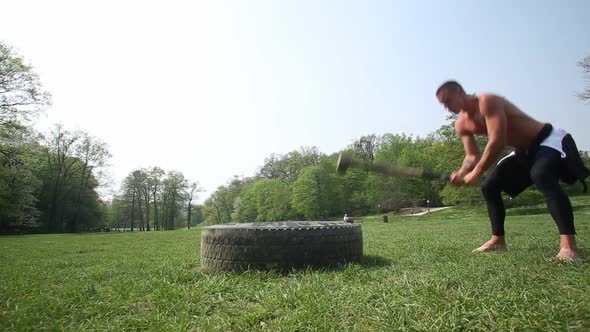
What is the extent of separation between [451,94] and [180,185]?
75.0 m

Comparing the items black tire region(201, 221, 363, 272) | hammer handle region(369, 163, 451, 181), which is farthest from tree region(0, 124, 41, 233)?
hammer handle region(369, 163, 451, 181)

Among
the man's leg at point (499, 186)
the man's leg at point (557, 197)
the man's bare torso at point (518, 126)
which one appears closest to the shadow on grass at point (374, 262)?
the man's leg at point (499, 186)

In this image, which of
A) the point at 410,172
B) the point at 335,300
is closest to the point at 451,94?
the point at 410,172

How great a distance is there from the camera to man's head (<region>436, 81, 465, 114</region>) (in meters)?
3.98

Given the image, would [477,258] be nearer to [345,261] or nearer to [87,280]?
[345,261]

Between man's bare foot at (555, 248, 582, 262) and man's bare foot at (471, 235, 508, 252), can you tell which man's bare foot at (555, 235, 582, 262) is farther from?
man's bare foot at (471, 235, 508, 252)

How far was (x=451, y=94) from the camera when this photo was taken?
3994mm

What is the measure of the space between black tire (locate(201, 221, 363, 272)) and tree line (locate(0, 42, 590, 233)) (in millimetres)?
21101

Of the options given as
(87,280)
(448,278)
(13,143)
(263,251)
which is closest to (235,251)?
(263,251)

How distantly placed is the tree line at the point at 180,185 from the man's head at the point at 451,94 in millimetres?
20801

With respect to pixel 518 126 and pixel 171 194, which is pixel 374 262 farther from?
pixel 171 194

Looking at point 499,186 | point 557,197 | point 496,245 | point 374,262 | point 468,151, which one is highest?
point 468,151

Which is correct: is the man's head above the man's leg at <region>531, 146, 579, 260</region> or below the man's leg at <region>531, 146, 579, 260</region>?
above

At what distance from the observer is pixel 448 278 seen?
2.96 meters
